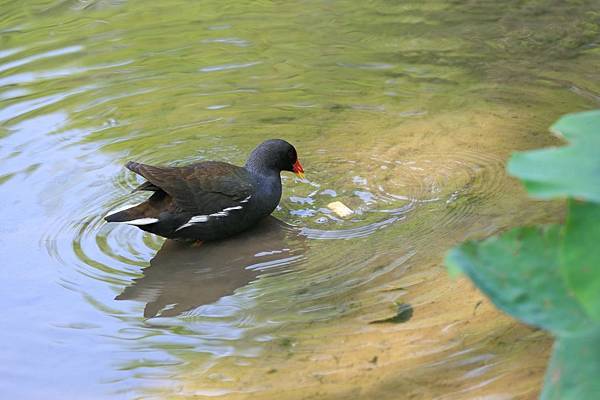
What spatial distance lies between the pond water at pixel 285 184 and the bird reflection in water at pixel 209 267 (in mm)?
18

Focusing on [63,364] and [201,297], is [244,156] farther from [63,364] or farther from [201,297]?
[63,364]

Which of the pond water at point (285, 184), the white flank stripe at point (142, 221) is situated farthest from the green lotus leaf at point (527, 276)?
the white flank stripe at point (142, 221)

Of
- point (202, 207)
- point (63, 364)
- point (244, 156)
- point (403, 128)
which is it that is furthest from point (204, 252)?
point (403, 128)

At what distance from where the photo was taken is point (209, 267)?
6160 mm

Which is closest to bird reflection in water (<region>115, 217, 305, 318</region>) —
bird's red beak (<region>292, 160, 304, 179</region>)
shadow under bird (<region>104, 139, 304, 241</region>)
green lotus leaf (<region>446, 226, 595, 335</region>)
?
shadow under bird (<region>104, 139, 304, 241</region>)

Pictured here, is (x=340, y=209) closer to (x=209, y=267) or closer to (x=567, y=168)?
(x=209, y=267)

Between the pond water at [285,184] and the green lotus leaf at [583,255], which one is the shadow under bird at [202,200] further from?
the green lotus leaf at [583,255]

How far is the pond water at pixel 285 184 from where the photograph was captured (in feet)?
15.3

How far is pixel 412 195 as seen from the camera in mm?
6590

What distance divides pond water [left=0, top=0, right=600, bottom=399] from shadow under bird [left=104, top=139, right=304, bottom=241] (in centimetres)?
19

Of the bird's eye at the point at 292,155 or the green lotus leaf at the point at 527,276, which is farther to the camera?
the bird's eye at the point at 292,155

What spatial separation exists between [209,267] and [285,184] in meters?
1.51

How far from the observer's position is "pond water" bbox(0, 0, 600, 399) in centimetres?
465

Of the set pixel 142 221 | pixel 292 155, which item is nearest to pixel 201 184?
pixel 142 221
